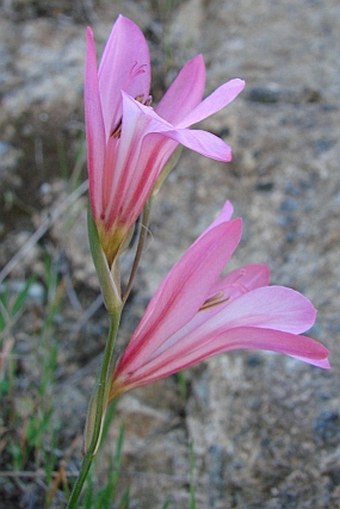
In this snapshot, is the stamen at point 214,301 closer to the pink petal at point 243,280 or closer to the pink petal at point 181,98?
the pink petal at point 243,280

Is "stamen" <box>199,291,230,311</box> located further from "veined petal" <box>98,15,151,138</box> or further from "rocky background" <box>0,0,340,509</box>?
"rocky background" <box>0,0,340,509</box>

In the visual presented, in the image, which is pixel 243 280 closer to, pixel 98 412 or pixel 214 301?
pixel 214 301

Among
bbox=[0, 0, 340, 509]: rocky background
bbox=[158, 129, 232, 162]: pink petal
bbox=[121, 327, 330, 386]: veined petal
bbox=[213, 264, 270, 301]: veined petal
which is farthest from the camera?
bbox=[0, 0, 340, 509]: rocky background

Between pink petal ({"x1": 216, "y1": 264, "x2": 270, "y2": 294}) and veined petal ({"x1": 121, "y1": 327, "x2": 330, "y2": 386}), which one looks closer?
veined petal ({"x1": 121, "y1": 327, "x2": 330, "y2": 386})

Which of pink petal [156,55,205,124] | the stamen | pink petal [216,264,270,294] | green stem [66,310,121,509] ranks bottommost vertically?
green stem [66,310,121,509]

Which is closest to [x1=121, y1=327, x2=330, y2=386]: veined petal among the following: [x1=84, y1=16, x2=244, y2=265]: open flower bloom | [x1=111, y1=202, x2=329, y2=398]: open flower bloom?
[x1=111, y1=202, x2=329, y2=398]: open flower bloom

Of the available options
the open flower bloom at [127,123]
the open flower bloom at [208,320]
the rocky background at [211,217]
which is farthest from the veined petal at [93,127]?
the rocky background at [211,217]

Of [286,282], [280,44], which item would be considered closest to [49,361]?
[286,282]
